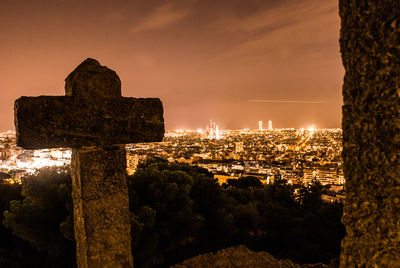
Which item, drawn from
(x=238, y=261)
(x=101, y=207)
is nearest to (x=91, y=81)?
(x=101, y=207)

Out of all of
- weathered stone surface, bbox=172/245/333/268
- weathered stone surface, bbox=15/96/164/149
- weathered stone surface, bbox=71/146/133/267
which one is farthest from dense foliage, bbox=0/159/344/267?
weathered stone surface, bbox=15/96/164/149

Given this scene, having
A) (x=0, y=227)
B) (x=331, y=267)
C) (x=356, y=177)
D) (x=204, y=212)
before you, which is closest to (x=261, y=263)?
(x=331, y=267)

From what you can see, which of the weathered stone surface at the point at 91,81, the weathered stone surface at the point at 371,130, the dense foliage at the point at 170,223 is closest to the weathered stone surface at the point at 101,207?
the weathered stone surface at the point at 91,81

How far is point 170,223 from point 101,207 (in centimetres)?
651

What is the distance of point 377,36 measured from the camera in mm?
1247

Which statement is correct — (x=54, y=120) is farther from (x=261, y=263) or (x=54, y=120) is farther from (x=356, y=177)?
(x=261, y=263)

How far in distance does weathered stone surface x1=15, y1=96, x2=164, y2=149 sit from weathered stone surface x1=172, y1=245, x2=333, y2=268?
206 inches

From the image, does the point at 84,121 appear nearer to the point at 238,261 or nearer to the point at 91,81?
the point at 91,81

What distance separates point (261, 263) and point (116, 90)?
19.5ft

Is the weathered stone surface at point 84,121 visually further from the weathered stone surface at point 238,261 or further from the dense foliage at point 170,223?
the weathered stone surface at point 238,261

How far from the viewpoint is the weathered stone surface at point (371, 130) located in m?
1.22

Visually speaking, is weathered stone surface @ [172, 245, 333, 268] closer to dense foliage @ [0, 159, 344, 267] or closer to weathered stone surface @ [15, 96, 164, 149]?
dense foliage @ [0, 159, 344, 267]

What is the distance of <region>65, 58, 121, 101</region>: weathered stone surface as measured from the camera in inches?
74.4

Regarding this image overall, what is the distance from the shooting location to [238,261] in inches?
250
